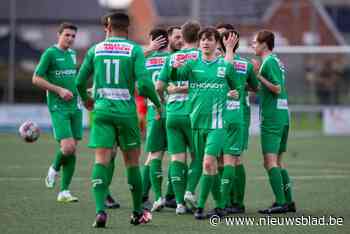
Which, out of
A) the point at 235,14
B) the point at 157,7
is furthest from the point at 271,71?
the point at 157,7

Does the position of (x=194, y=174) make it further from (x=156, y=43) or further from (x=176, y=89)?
(x=156, y=43)

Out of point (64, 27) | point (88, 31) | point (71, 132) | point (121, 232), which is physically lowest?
point (121, 232)

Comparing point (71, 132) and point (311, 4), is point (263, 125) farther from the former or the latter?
point (311, 4)

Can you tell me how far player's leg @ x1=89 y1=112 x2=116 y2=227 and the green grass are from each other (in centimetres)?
23

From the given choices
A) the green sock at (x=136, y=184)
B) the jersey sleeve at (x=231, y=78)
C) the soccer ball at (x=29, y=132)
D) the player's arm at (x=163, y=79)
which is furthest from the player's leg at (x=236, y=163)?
the soccer ball at (x=29, y=132)

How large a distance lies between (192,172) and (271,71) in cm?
149

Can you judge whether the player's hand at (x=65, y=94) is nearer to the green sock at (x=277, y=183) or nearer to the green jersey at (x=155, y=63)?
the green jersey at (x=155, y=63)

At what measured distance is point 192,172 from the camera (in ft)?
40.5

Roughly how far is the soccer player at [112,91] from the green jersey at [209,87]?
39.0 inches

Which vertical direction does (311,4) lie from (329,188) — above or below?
above

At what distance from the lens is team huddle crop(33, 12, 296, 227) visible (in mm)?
10758

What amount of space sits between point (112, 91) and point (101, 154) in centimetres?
64

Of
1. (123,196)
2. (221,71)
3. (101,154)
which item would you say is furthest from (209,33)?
(123,196)

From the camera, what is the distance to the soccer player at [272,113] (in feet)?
40.9
